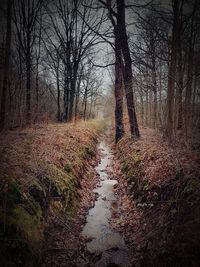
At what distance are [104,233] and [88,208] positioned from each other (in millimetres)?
1393

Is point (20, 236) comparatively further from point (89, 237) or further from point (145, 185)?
point (145, 185)

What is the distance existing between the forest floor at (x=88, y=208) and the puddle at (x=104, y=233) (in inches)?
1.3

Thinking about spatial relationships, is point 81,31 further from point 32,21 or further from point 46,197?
point 46,197

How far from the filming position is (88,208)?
7.22 meters

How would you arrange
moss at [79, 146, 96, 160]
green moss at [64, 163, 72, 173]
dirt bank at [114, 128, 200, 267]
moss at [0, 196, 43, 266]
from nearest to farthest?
moss at [0, 196, 43, 266]
dirt bank at [114, 128, 200, 267]
green moss at [64, 163, 72, 173]
moss at [79, 146, 96, 160]

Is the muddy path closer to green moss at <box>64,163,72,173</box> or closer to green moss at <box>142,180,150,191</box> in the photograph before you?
green moss at <box>64,163,72,173</box>

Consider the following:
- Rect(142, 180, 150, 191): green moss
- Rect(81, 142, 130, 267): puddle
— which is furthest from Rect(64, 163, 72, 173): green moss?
Rect(142, 180, 150, 191): green moss

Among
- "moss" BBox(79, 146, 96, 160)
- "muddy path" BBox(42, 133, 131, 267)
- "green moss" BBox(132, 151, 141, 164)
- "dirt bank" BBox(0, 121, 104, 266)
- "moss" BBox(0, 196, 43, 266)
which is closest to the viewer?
"moss" BBox(0, 196, 43, 266)

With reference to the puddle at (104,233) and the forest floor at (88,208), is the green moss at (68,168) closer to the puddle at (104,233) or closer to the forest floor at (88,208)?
the forest floor at (88,208)

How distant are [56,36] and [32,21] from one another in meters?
3.99

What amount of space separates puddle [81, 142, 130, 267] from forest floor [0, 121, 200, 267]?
32mm

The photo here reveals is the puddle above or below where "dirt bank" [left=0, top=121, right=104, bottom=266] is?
below

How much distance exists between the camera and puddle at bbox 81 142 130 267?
5.00 m

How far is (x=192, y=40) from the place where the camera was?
48.1ft
